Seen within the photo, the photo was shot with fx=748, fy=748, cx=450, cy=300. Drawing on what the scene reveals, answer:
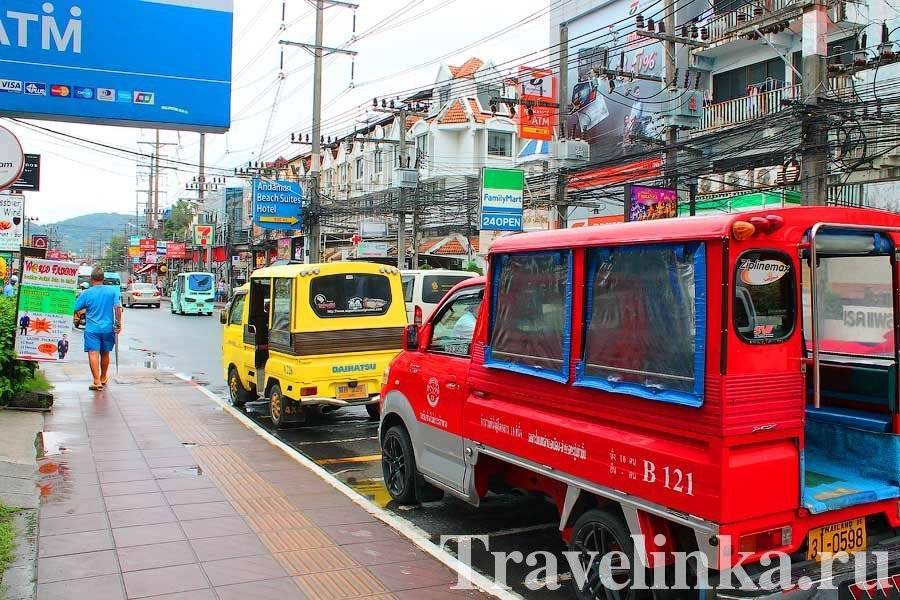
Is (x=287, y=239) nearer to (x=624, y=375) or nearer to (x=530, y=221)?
(x=530, y=221)

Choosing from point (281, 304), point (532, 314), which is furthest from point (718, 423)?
point (281, 304)

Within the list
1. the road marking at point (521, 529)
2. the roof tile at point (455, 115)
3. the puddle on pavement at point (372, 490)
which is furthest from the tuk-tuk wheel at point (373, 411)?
the roof tile at point (455, 115)

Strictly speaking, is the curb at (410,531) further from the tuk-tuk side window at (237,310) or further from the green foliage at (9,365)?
the green foliage at (9,365)

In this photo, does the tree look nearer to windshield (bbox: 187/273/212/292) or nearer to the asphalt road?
windshield (bbox: 187/273/212/292)

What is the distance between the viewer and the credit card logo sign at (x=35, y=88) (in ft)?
20.6

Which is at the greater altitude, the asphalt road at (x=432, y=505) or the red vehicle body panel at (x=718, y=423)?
the red vehicle body panel at (x=718, y=423)

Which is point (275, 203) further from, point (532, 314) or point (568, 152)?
point (532, 314)

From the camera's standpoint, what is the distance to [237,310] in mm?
11484

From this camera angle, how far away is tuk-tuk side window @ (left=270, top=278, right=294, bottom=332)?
936 cm

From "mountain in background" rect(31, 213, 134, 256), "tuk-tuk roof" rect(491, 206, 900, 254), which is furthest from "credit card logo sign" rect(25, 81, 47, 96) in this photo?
"mountain in background" rect(31, 213, 134, 256)

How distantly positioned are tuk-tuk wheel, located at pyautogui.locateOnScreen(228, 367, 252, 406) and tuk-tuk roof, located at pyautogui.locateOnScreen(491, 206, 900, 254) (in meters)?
7.80

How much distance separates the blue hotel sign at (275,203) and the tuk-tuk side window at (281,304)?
2156 centimetres

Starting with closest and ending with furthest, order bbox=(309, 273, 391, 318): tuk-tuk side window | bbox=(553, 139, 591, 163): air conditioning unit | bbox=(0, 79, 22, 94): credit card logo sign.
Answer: bbox=(0, 79, 22, 94): credit card logo sign → bbox=(309, 273, 391, 318): tuk-tuk side window → bbox=(553, 139, 591, 163): air conditioning unit

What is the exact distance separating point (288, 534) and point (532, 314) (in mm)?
2447
